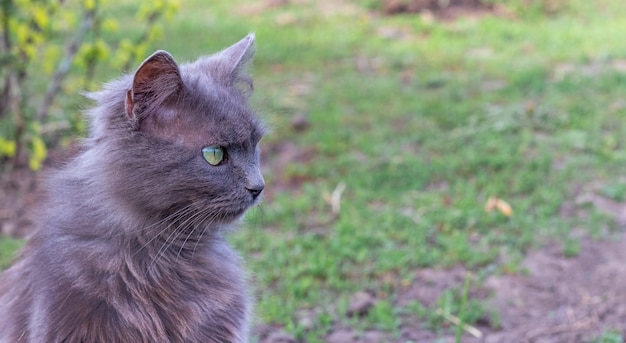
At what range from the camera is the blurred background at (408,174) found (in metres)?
3.87

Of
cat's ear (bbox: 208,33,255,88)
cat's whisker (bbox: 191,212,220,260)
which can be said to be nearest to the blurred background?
cat's ear (bbox: 208,33,255,88)

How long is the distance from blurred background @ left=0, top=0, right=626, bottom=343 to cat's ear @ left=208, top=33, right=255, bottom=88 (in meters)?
0.21

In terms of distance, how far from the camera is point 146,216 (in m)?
2.41

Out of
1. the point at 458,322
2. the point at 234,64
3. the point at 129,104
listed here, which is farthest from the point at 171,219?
the point at 458,322

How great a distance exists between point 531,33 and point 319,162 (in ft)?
16.5

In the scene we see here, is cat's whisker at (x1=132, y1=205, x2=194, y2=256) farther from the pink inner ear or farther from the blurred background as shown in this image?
the blurred background

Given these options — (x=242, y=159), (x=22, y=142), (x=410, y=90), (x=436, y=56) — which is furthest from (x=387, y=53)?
(x=242, y=159)

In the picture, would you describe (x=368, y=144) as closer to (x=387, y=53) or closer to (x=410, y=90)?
(x=410, y=90)

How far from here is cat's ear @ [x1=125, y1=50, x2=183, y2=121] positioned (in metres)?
2.19

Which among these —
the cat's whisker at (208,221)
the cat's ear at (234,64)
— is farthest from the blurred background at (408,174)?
the cat's whisker at (208,221)

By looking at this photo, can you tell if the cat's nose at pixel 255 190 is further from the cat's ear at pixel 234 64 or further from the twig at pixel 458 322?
the twig at pixel 458 322

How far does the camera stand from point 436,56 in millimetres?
8680

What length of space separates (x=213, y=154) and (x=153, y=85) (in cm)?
33

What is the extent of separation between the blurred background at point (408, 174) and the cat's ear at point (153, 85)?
0.62 meters
